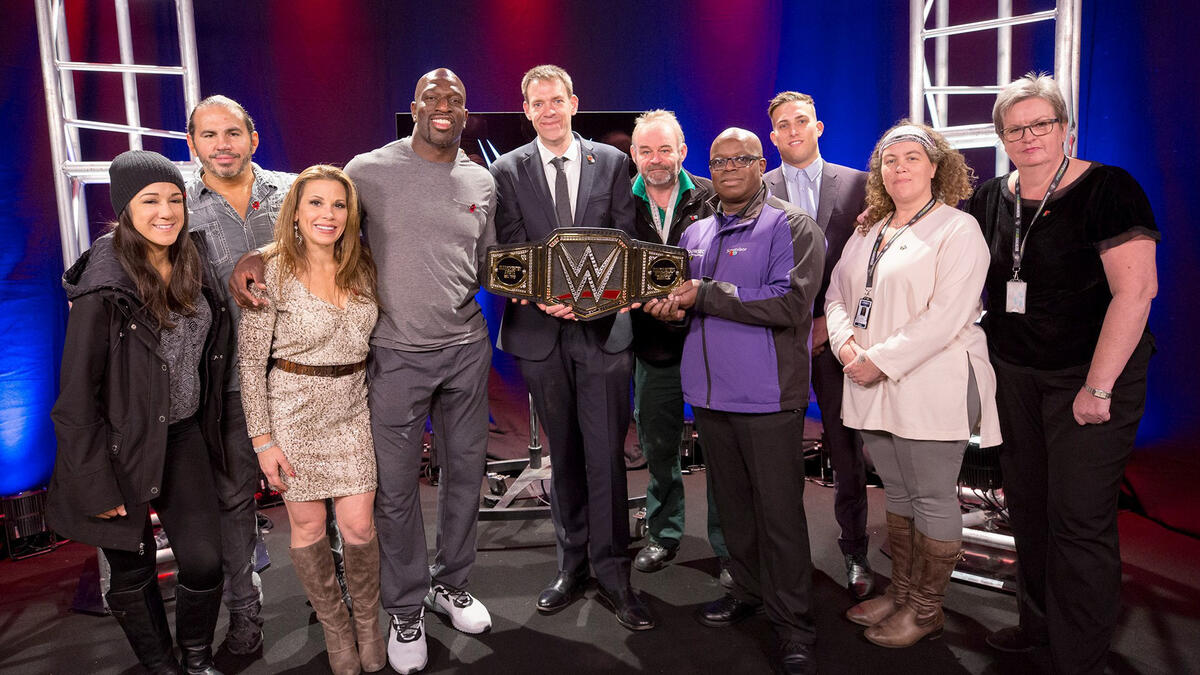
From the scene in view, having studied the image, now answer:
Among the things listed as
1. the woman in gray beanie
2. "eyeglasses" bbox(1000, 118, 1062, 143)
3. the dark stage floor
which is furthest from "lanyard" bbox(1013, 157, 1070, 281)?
the woman in gray beanie

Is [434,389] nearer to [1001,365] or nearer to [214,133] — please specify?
[214,133]

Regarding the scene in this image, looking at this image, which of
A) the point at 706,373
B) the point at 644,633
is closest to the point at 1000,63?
the point at 706,373

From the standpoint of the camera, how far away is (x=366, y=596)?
2574mm

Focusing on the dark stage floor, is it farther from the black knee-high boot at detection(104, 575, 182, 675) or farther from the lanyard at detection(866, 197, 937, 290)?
the lanyard at detection(866, 197, 937, 290)

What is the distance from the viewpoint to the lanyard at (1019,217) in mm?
2314

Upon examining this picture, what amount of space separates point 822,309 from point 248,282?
7.02 feet

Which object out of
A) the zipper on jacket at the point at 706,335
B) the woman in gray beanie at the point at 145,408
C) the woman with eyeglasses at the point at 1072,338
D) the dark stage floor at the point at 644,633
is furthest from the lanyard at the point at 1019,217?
the woman in gray beanie at the point at 145,408

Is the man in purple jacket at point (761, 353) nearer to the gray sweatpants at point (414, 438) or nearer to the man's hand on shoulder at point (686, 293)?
the man's hand on shoulder at point (686, 293)

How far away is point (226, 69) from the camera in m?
4.93

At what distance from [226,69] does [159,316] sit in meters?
3.34

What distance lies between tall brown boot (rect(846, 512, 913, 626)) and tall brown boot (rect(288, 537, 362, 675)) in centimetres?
184

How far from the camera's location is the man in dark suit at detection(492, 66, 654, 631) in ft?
9.23

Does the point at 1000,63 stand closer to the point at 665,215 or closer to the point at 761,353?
the point at 665,215

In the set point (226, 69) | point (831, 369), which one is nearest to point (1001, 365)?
point (831, 369)
